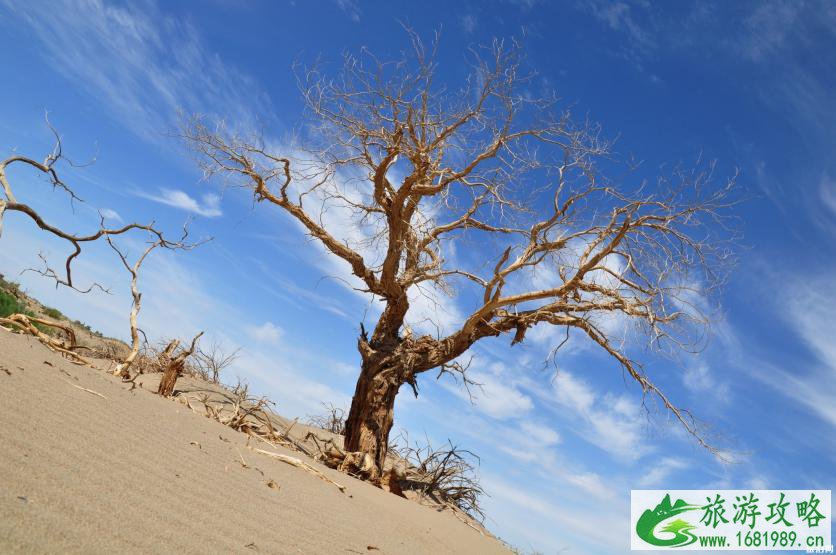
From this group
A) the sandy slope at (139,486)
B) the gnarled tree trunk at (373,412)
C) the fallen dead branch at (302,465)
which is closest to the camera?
the sandy slope at (139,486)

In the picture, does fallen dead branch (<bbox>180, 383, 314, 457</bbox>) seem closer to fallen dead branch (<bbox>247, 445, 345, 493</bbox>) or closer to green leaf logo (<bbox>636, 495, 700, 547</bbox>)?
fallen dead branch (<bbox>247, 445, 345, 493</bbox>)

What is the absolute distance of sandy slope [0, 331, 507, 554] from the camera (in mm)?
2332

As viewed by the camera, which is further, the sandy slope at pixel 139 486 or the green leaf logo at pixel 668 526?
the green leaf logo at pixel 668 526

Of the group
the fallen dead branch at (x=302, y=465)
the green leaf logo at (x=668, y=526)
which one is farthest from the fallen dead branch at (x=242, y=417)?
the green leaf logo at (x=668, y=526)

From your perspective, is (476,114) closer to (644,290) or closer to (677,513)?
(644,290)

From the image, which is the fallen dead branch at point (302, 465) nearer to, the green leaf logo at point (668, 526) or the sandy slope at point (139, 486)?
the sandy slope at point (139, 486)

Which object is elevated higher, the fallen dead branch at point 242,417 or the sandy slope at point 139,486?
the fallen dead branch at point 242,417

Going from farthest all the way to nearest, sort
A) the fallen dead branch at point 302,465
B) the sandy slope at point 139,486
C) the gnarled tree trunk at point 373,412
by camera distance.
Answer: the gnarled tree trunk at point 373,412
the fallen dead branch at point 302,465
the sandy slope at point 139,486

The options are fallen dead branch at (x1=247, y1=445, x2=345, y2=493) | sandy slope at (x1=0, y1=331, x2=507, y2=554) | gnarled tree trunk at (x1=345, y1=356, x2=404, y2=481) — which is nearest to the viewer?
sandy slope at (x1=0, y1=331, x2=507, y2=554)

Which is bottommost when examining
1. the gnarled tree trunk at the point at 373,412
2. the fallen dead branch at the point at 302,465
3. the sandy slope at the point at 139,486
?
the sandy slope at the point at 139,486

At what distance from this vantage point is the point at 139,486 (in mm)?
3014

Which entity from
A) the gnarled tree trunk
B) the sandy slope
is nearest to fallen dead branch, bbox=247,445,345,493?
the sandy slope

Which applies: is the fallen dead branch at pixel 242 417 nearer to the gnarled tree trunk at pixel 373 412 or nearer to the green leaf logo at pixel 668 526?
the gnarled tree trunk at pixel 373 412

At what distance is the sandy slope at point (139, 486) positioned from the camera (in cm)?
233
